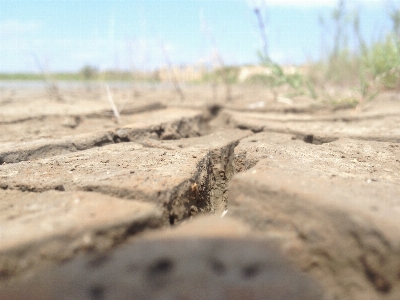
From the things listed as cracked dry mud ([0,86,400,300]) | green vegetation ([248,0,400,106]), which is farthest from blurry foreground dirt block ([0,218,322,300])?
green vegetation ([248,0,400,106])

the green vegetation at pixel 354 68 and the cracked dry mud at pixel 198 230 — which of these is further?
the green vegetation at pixel 354 68

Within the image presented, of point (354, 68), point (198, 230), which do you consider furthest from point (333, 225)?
A: point (354, 68)

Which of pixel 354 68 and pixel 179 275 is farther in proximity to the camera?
pixel 354 68

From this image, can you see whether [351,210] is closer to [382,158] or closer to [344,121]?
[382,158]

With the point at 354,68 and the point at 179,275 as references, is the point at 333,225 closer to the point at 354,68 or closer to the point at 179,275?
→ the point at 179,275

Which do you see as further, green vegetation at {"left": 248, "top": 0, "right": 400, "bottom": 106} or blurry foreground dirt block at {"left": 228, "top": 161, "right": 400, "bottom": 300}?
green vegetation at {"left": 248, "top": 0, "right": 400, "bottom": 106}

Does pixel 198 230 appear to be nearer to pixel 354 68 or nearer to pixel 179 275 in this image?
pixel 179 275

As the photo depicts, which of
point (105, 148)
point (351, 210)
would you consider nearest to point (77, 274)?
point (351, 210)

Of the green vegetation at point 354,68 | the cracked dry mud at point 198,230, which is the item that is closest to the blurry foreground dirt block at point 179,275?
the cracked dry mud at point 198,230

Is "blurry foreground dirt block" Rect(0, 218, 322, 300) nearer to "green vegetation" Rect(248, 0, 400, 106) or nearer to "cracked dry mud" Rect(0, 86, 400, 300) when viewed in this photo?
"cracked dry mud" Rect(0, 86, 400, 300)

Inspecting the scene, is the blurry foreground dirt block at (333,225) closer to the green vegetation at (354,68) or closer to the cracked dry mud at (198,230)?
the cracked dry mud at (198,230)

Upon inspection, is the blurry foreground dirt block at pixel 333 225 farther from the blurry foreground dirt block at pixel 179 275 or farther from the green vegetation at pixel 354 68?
the green vegetation at pixel 354 68

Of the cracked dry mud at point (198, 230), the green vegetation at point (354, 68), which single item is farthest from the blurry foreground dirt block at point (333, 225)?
the green vegetation at point (354, 68)
